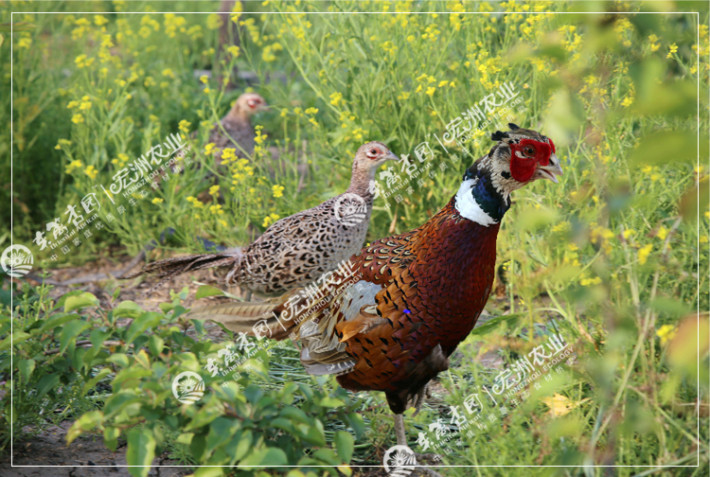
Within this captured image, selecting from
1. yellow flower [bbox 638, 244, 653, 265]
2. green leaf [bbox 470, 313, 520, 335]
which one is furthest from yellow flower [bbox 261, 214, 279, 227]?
yellow flower [bbox 638, 244, 653, 265]

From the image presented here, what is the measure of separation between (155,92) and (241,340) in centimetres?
314

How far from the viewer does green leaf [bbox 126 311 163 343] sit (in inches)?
96.2

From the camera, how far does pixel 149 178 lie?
4.57 meters

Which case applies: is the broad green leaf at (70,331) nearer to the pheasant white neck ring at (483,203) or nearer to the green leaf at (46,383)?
the green leaf at (46,383)

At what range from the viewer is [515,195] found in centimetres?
376

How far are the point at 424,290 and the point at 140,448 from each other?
3.53ft

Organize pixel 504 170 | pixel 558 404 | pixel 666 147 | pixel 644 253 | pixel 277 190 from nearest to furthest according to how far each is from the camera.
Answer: pixel 666 147, pixel 644 253, pixel 504 170, pixel 558 404, pixel 277 190

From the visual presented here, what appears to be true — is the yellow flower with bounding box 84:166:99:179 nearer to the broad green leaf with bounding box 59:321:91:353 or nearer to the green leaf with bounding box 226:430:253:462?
the broad green leaf with bounding box 59:321:91:353

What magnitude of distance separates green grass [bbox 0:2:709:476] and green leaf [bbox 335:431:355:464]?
16mm

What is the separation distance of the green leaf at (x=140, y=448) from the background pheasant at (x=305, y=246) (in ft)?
5.33

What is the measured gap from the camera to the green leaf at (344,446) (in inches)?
89.6

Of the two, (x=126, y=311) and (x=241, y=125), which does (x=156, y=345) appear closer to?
(x=126, y=311)

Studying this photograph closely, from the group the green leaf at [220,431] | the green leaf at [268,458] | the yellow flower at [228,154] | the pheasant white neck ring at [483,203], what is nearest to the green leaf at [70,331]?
the green leaf at [220,431]

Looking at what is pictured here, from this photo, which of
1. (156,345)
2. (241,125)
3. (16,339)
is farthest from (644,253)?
(241,125)
